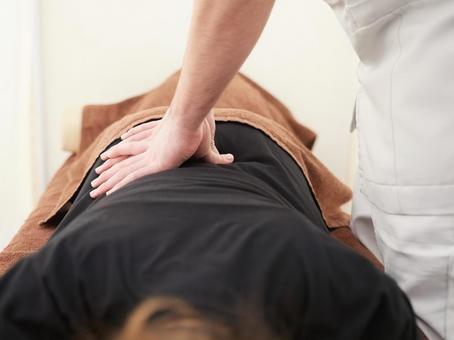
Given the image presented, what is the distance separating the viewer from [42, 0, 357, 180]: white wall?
8.52 feet

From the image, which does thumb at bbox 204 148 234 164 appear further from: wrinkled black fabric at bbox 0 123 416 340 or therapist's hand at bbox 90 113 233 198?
wrinkled black fabric at bbox 0 123 416 340

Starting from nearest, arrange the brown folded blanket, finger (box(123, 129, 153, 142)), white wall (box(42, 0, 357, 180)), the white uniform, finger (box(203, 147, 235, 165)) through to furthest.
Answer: the white uniform
finger (box(203, 147, 235, 165))
finger (box(123, 129, 153, 142))
the brown folded blanket
white wall (box(42, 0, 357, 180))

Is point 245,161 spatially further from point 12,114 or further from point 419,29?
point 12,114

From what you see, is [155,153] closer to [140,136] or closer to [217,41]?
[140,136]

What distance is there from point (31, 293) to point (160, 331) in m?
0.19

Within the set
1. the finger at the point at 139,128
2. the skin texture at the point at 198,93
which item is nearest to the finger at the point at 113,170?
the skin texture at the point at 198,93

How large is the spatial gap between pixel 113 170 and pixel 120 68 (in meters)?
1.52

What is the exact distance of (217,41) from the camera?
999 mm

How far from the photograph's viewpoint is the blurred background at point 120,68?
8.42 ft

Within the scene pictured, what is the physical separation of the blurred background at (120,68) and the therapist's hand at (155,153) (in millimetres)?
1385

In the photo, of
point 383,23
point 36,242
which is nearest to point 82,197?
point 36,242

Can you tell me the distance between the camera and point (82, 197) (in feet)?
4.18

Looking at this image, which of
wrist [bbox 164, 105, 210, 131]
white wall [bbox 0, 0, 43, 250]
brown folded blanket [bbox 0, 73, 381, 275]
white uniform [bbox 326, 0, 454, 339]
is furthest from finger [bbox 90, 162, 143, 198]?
white wall [bbox 0, 0, 43, 250]

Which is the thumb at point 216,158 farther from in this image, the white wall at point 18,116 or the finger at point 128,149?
the white wall at point 18,116
